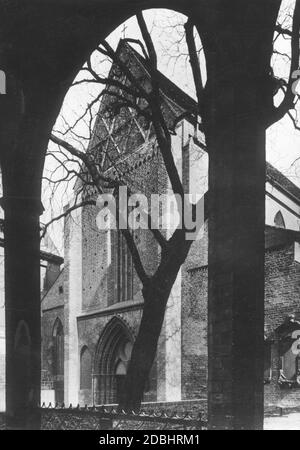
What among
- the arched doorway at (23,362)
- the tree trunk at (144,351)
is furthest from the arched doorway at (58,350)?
the arched doorway at (23,362)

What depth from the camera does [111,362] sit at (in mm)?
24312

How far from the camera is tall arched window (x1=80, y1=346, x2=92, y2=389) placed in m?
25.2

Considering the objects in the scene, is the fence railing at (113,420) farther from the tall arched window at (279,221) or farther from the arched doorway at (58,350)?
the arched doorway at (58,350)

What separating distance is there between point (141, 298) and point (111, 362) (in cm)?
375

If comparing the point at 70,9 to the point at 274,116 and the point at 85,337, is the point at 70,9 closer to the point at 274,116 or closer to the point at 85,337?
the point at 274,116

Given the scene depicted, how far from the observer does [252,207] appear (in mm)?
5043

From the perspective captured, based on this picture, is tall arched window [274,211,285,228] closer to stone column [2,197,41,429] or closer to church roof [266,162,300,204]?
church roof [266,162,300,204]

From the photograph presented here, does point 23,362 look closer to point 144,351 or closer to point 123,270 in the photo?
point 144,351

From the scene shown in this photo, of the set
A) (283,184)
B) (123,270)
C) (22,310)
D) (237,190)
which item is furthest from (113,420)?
(283,184)

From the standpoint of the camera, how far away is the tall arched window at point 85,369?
82.8ft

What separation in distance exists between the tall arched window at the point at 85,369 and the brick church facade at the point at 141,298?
0.13ft

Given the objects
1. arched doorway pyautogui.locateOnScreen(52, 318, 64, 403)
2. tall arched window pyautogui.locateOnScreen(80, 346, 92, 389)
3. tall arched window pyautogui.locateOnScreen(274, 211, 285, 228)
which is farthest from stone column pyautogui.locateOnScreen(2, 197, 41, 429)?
arched doorway pyautogui.locateOnScreen(52, 318, 64, 403)

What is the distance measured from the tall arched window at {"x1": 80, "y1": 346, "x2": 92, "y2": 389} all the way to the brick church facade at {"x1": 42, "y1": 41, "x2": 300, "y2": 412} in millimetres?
41
